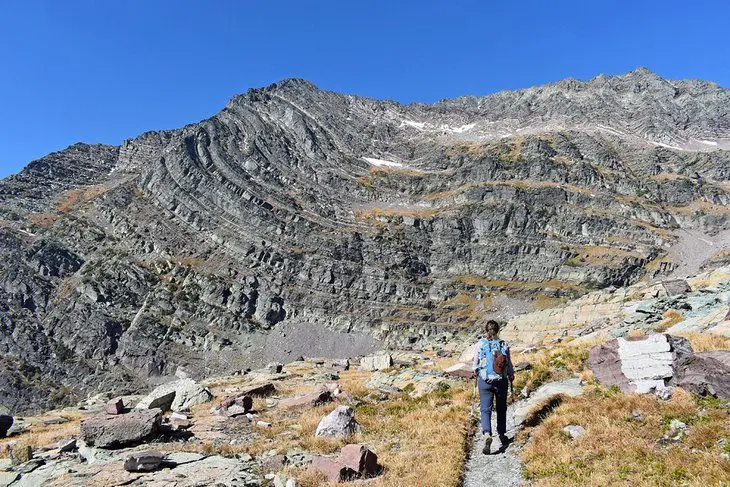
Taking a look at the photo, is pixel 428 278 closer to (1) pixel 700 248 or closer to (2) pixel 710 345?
(1) pixel 700 248

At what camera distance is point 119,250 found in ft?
548

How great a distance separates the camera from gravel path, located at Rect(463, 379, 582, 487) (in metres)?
10.9

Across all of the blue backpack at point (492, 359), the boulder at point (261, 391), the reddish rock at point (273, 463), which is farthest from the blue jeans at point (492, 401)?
the boulder at point (261, 391)

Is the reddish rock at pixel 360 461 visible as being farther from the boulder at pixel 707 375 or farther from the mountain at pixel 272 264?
the mountain at pixel 272 264

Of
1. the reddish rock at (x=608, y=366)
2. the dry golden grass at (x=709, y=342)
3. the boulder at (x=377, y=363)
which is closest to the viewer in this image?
the reddish rock at (x=608, y=366)

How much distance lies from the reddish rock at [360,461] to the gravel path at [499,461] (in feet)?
7.48

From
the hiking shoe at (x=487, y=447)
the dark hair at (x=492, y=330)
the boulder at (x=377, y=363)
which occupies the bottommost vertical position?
the boulder at (x=377, y=363)

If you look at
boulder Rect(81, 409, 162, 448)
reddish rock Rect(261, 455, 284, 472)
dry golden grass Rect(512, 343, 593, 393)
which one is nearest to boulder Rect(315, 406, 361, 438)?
reddish rock Rect(261, 455, 284, 472)

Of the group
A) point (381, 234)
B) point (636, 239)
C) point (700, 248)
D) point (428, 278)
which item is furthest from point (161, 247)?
point (700, 248)

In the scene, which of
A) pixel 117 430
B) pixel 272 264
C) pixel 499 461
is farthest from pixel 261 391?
pixel 272 264

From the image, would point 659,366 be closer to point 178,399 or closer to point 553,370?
point 553,370

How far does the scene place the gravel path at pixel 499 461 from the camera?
35.9 feet

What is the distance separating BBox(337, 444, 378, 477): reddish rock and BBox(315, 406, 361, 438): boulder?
338 cm

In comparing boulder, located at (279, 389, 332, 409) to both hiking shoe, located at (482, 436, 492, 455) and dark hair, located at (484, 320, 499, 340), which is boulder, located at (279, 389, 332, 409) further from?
dark hair, located at (484, 320, 499, 340)
